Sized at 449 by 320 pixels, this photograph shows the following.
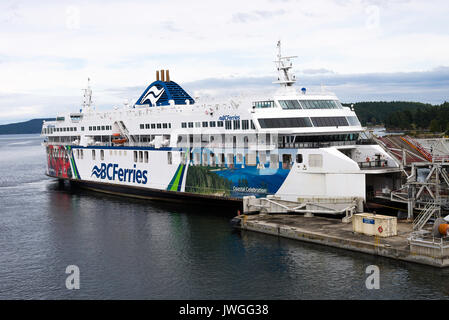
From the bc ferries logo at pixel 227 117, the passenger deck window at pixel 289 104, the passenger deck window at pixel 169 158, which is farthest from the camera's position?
the passenger deck window at pixel 169 158

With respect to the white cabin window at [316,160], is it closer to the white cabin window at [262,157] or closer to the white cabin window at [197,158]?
the white cabin window at [262,157]

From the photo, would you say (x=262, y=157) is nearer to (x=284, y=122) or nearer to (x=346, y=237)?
(x=284, y=122)

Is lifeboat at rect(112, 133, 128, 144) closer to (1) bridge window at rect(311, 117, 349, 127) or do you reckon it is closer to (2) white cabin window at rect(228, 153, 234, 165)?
(2) white cabin window at rect(228, 153, 234, 165)

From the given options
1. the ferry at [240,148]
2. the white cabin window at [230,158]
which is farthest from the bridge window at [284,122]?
the white cabin window at [230,158]

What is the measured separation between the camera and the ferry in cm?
3098

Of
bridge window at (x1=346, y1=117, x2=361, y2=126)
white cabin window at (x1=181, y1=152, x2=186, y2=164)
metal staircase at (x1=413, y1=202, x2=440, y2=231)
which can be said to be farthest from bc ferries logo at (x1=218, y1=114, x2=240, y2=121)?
metal staircase at (x1=413, y1=202, x2=440, y2=231)

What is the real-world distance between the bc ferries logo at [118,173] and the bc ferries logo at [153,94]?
6.90 m

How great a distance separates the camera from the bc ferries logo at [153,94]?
46.7 metres

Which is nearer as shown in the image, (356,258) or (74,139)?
(356,258)

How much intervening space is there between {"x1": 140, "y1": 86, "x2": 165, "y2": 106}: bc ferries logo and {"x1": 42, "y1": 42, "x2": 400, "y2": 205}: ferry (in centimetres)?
12
